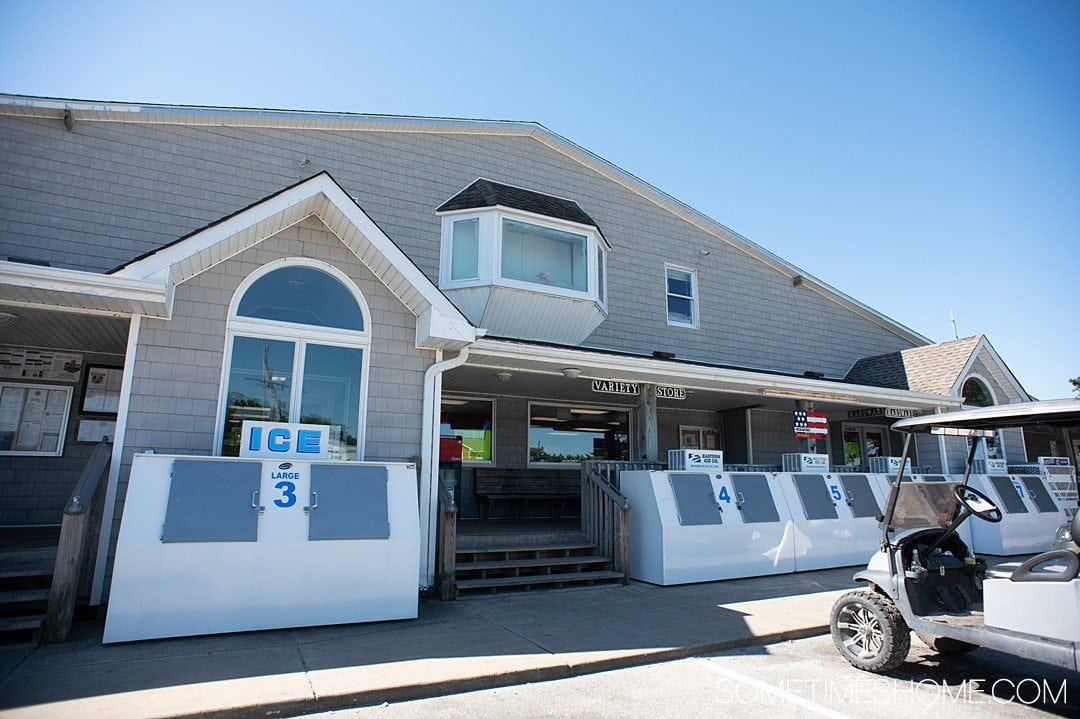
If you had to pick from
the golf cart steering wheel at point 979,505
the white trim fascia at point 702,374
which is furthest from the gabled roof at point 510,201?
the golf cart steering wheel at point 979,505

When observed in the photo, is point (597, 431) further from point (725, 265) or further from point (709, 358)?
point (725, 265)

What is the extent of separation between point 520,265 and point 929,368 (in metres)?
10.5

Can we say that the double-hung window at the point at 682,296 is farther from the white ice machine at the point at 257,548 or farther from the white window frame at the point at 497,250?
the white ice machine at the point at 257,548

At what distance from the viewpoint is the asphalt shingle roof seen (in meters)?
14.7

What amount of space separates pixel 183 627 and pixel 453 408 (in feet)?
23.1

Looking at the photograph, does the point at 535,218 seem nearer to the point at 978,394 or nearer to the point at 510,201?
the point at 510,201

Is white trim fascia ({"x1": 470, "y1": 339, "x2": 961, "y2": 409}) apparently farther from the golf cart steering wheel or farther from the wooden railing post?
the golf cart steering wheel

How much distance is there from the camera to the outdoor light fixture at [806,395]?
12235 mm

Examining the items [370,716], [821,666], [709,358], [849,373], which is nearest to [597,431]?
[709,358]

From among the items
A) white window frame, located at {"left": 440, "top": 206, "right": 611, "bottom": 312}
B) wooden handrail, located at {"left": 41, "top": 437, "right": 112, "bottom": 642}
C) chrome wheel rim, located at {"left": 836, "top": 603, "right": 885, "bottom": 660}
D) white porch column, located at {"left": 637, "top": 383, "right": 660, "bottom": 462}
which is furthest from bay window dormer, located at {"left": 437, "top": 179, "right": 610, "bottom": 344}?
chrome wheel rim, located at {"left": 836, "top": 603, "right": 885, "bottom": 660}

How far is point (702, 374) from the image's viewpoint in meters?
11.1

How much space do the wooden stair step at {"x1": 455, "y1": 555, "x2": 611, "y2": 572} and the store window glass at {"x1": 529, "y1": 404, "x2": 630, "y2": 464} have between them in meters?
4.19

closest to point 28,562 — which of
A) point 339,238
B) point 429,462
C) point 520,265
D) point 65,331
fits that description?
point 65,331

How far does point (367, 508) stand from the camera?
6715 millimetres
